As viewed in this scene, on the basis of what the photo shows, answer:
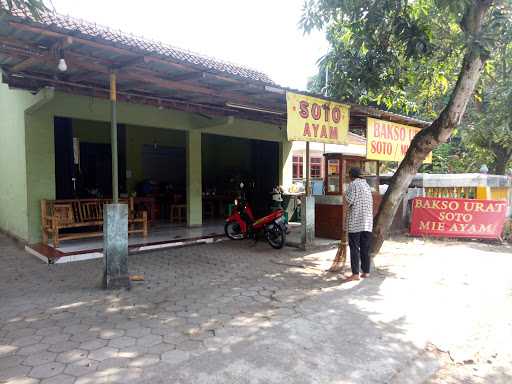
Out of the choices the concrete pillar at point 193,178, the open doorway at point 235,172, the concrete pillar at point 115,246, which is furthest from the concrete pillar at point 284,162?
the concrete pillar at point 115,246

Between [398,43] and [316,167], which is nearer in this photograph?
[398,43]

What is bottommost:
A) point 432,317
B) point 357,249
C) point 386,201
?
point 432,317

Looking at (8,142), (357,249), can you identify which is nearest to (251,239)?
(357,249)

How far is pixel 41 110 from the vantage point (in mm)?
7414

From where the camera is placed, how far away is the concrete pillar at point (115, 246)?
5.00 m

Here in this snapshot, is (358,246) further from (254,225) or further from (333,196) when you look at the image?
(333,196)

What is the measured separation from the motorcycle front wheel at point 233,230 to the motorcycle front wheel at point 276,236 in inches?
40.6

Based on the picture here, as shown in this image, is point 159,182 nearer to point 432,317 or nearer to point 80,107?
point 80,107

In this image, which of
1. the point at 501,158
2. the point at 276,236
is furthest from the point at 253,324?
the point at 501,158

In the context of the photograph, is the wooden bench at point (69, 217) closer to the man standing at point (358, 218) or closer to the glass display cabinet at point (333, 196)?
the glass display cabinet at point (333, 196)

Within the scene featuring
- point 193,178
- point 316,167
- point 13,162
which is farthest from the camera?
point 316,167

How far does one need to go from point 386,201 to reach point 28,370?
213 inches

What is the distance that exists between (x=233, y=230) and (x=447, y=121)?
493 centimetres

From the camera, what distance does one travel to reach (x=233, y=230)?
895 centimetres
